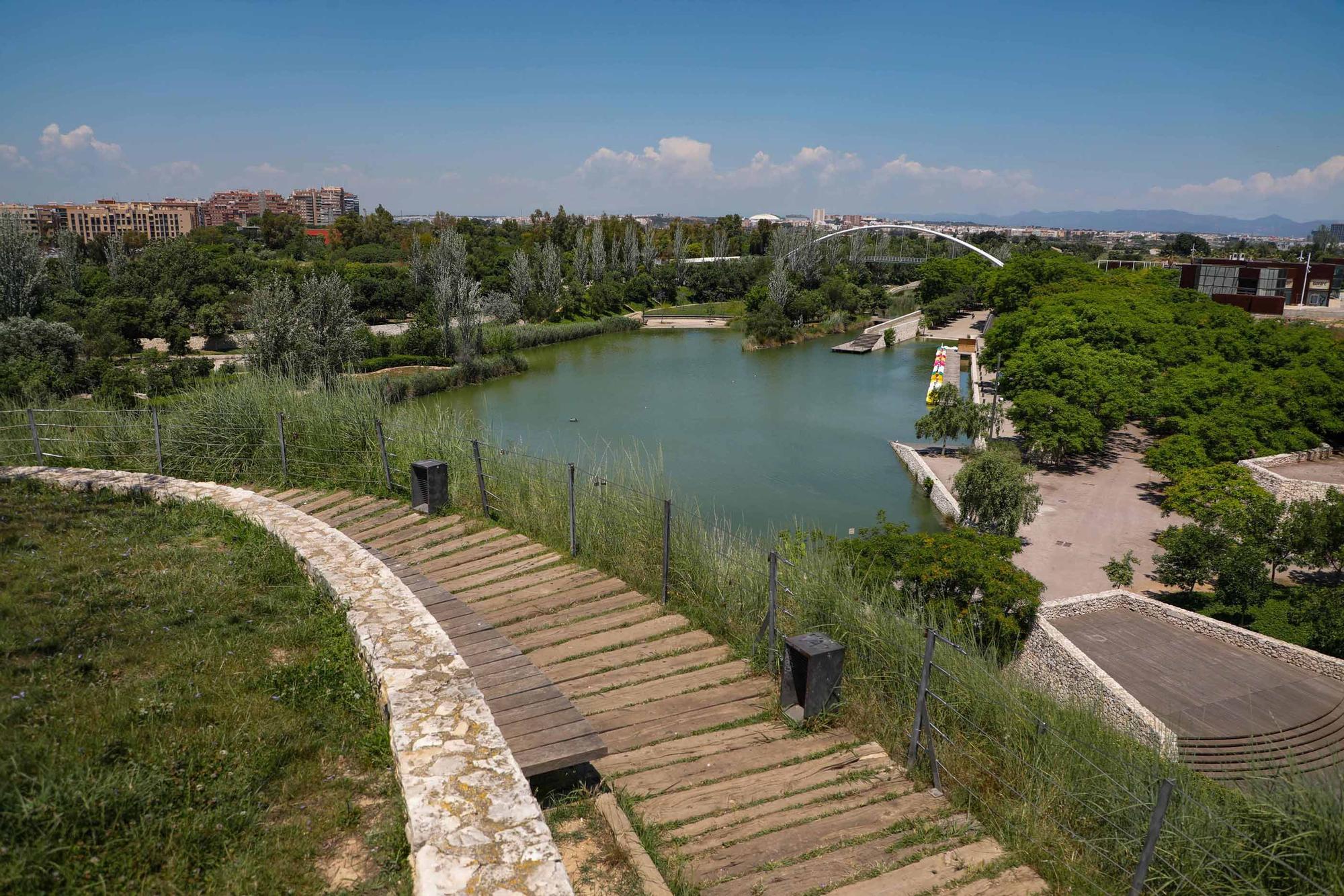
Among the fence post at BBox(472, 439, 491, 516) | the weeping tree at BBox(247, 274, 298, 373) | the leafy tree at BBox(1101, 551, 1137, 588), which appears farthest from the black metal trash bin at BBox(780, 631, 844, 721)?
the weeping tree at BBox(247, 274, 298, 373)

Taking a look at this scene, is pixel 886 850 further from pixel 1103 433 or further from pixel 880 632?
pixel 1103 433

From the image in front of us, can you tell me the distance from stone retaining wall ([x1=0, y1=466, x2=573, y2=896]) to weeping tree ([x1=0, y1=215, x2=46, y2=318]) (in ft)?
107

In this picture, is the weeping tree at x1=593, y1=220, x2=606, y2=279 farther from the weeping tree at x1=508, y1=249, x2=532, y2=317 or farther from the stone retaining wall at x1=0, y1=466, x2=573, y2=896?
the stone retaining wall at x1=0, y1=466, x2=573, y2=896

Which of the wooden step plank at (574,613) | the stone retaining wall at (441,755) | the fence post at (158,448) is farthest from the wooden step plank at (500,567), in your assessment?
the fence post at (158,448)

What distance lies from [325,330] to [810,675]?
23.5 meters

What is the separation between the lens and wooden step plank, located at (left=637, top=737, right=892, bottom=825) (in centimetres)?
376

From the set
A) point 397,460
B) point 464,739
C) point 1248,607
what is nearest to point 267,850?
point 464,739

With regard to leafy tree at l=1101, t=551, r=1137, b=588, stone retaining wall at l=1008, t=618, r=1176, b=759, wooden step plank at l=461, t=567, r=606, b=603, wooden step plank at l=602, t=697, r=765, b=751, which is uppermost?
wooden step plank at l=461, t=567, r=606, b=603

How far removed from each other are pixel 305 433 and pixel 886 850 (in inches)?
323

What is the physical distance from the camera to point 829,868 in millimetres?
3357

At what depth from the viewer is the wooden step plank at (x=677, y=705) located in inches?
177

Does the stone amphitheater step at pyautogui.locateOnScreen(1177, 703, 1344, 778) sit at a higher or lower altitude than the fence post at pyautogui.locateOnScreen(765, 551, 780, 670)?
lower

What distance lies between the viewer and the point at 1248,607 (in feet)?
42.7

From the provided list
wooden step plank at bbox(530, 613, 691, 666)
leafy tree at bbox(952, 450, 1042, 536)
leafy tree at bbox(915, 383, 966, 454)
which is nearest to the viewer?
wooden step plank at bbox(530, 613, 691, 666)
